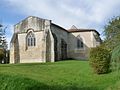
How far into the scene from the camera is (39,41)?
49.0 m

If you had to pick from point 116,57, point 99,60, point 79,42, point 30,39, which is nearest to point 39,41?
point 30,39

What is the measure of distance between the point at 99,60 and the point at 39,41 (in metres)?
25.3

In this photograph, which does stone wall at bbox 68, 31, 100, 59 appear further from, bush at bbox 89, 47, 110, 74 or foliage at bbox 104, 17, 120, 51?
bush at bbox 89, 47, 110, 74

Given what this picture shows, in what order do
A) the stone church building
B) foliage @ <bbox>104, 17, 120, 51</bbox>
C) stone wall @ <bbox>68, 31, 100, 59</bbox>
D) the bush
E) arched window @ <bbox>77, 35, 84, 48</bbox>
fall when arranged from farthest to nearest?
arched window @ <bbox>77, 35, 84, 48</bbox> → stone wall @ <bbox>68, 31, 100, 59</bbox> → the stone church building → the bush → foliage @ <bbox>104, 17, 120, 51</bbox>

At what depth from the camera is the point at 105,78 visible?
21.6m

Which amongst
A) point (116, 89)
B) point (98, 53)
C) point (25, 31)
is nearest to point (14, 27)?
point (25, 31)

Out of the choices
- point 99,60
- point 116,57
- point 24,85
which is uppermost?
point 116,57

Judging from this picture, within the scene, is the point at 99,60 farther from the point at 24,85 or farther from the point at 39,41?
the point at 39,41

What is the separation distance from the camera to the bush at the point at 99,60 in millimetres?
24191

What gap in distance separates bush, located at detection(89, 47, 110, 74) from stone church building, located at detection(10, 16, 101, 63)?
2192cm

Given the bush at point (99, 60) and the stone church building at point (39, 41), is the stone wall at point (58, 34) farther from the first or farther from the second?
the bush at point (99, 60)

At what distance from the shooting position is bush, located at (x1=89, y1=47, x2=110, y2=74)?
24.2 meters

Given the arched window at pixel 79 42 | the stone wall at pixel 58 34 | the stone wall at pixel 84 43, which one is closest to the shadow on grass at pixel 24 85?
the stone wall at pixel 58 34

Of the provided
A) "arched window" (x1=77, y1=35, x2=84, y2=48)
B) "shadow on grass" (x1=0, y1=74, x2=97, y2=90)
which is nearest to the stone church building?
"arched window" (x1=77, y1=35, x2=84, y2=48)
